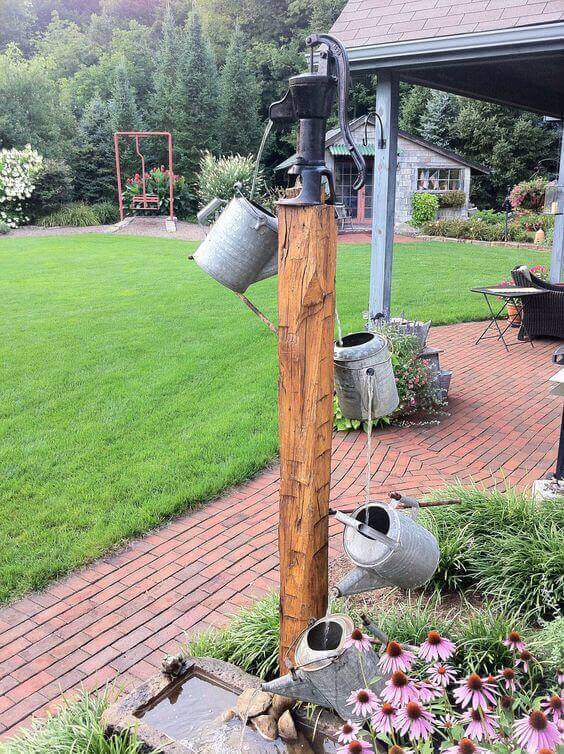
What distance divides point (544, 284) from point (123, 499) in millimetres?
5660

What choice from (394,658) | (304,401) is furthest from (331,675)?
(304,401)

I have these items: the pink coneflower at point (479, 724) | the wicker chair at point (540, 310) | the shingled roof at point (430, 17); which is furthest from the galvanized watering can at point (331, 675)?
the wicker chair at point (540, 310)

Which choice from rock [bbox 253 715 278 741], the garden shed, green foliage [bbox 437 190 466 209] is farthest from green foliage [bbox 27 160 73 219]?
rock [bbox 253 715 278 741]

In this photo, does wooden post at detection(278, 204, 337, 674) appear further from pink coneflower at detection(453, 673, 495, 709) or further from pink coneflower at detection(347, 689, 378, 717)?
pink coneflower at detection(453, 673, 495, 709)

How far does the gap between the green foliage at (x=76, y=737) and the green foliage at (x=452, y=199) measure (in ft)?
72.8

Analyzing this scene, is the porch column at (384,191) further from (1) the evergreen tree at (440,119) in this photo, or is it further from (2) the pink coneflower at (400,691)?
(1) the evergreen tree at (440,119)

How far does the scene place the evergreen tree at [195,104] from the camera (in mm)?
27172

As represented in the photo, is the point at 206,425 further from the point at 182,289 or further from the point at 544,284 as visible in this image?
the point at 182,289

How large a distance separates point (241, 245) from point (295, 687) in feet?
4.54

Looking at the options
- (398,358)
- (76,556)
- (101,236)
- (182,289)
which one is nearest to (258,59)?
(101,236)

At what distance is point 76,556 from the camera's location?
3.63 metres

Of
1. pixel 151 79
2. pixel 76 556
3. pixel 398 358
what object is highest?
pixel 151 79

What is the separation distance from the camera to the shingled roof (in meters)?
4.72

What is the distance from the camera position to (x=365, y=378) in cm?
236
